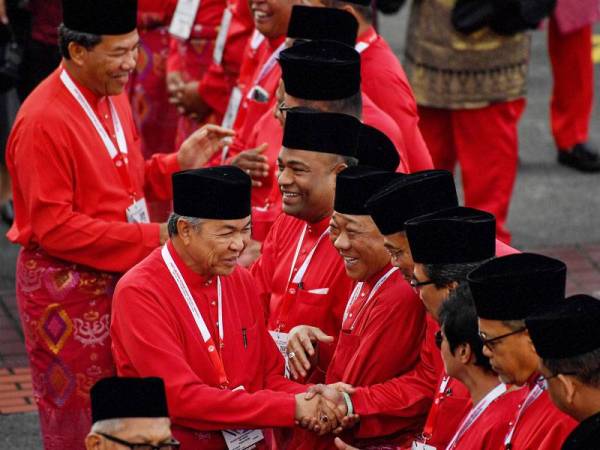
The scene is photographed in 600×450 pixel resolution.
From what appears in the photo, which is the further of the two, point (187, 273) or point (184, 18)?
point (184, 18)

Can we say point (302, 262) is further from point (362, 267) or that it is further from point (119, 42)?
point (119, 42)

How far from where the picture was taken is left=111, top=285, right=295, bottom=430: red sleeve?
17.4 ft

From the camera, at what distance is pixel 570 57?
36.9 feet

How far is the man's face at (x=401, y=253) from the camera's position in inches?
212

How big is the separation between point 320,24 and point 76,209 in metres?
1.44

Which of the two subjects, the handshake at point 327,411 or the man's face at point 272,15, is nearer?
the handshake at point 327,411

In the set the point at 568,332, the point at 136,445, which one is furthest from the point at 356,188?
the point at 136,445

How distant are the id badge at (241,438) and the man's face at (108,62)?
165cm

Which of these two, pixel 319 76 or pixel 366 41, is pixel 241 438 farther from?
pixel 366 41

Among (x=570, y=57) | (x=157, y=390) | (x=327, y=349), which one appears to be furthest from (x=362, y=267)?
(x=570, y=57)

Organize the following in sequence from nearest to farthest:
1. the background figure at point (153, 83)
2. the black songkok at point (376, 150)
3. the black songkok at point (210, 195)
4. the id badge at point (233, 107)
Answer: the black songkok at point (210, 195), the black songkok at point (376, 150), the id badge at point (233, 107), the background figure at point (153, 83)

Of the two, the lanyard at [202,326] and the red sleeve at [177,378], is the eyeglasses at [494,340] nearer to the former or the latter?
the red sleeve at [177,378]

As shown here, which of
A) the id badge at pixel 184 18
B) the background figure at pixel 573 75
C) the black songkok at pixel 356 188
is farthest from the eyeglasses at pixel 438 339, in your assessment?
the background figure at pixel 573 75

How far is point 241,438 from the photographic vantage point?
219 inches
